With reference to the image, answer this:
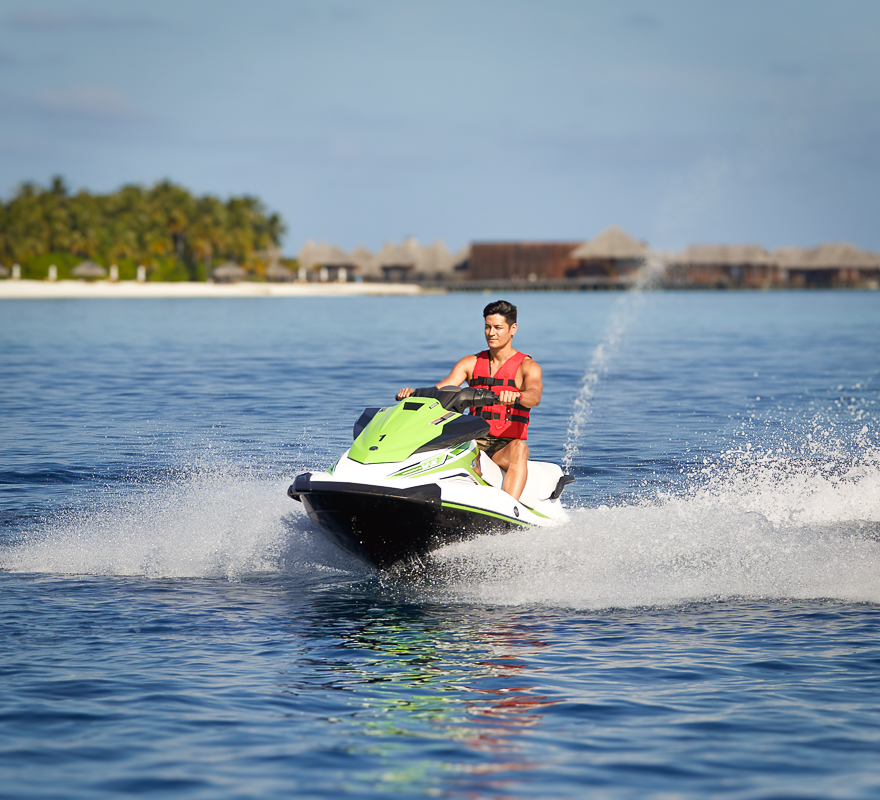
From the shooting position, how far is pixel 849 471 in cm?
1330

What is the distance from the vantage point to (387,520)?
7594mm

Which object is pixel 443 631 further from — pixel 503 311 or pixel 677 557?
pixel 677 557

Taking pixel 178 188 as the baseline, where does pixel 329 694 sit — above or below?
below

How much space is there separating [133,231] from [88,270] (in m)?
7.86

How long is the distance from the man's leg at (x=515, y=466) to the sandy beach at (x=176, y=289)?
76.8 meters

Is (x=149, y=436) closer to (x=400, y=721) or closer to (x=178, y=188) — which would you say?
(x=400, y=721)

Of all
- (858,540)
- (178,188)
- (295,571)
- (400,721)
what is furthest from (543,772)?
(178,188)

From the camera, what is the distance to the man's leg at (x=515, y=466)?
8328 millimetres

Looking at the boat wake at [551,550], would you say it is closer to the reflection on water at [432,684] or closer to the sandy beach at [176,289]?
the reflection on water at [432,684]

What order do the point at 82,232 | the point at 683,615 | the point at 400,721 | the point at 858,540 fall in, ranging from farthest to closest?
the point at 82,232, the point at 858,540, the point at 683,615, the point at 400,721

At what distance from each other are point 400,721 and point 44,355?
88.6 feet

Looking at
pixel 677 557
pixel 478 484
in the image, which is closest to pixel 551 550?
pixel 478 484

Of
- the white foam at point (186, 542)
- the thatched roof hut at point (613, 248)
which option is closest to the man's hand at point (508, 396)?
the white foam at point (186, 542)

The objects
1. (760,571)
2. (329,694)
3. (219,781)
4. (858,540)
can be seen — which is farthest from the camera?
(858,540)
